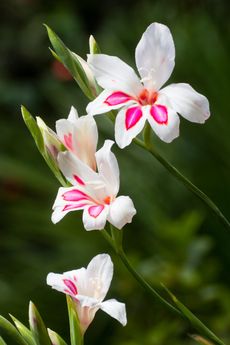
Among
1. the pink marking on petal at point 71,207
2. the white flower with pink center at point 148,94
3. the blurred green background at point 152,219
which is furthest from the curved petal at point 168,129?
the blurred green background at point 152,219

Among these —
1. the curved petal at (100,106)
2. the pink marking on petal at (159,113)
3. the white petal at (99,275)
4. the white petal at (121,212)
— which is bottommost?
the white petal at (99,275)

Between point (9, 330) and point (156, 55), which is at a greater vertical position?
point (156, 55)

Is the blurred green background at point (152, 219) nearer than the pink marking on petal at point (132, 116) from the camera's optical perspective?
No

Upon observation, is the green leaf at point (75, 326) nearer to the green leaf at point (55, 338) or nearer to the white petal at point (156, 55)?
the green leaf at point (55, 338)

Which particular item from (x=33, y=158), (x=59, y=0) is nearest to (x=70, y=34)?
(x=59, y=0)

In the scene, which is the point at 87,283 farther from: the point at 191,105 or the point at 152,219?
the point at 152,219

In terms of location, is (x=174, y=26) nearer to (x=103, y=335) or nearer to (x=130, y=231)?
(x=130, y=231)

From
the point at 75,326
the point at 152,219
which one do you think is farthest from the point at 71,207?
the point at 152,219
